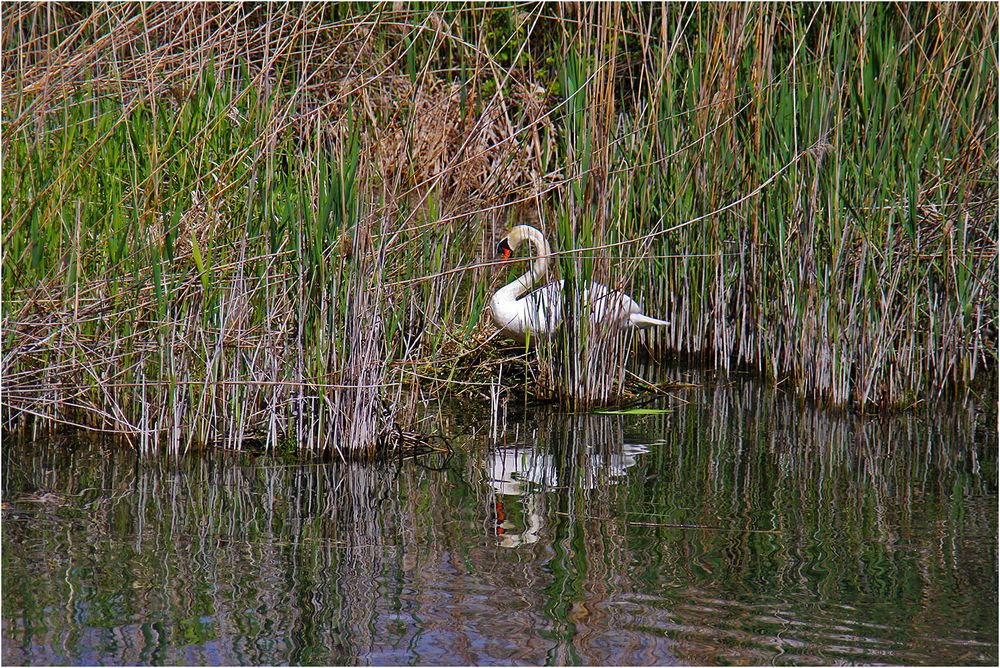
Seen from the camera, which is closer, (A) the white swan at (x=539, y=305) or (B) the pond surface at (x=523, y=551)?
(B) the pond surface at (x=523, y=551)

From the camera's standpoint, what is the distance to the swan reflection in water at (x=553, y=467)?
3674 millimetres

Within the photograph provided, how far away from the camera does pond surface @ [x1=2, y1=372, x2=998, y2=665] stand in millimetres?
2703

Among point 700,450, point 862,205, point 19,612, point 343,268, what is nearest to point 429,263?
point 343,268

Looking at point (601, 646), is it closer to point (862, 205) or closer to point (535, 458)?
point (535, 458)

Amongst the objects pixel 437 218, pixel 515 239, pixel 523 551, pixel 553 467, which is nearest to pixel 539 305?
pixel 437 218

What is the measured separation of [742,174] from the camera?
18.3ft

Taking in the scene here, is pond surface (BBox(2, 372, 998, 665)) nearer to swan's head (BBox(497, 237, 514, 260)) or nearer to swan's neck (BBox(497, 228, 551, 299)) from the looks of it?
swan's neck (BBox(497, 228, 551, 299))

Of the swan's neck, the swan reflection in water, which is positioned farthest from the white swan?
the swan reflection in water

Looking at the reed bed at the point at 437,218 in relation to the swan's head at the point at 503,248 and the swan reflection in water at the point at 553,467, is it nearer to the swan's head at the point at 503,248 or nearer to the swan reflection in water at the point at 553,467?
the swan's head at the point at 503,248

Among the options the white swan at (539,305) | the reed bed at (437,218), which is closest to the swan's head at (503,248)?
the white swan at (539,305)

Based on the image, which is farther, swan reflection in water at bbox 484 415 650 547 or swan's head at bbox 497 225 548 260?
swan's head at bbox 497 225 548 260

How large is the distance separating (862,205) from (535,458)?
5.83ft

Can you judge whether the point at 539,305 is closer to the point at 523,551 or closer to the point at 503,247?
the point at 503,247

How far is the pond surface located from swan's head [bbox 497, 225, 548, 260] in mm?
1176
